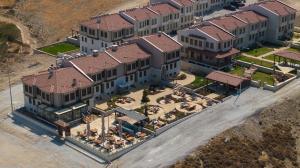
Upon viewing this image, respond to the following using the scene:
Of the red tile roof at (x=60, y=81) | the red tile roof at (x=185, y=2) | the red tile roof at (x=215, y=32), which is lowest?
the red tile roof at (x=60, y=81)

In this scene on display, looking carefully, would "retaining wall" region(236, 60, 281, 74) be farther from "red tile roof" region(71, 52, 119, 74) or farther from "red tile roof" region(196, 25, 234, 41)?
"red tile roof" region(71, 52, 119, 74)

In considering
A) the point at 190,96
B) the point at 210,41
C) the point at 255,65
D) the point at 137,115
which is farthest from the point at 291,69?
the point at 137,115

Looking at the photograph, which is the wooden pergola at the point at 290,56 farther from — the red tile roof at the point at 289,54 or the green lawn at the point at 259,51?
the green lawn at the point at 259,51

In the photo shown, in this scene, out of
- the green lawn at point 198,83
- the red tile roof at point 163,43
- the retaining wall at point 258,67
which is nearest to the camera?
the green lawn at point 198,83

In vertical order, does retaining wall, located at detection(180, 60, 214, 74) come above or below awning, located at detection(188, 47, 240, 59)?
below

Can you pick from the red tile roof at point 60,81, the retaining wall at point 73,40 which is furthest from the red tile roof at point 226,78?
the retaining wall at point 73,40

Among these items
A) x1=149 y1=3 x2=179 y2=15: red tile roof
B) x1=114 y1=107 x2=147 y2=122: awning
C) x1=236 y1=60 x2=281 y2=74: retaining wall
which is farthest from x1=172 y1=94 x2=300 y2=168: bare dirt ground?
x1=149 y1=3 x2=179 y2=15: red tile roof
